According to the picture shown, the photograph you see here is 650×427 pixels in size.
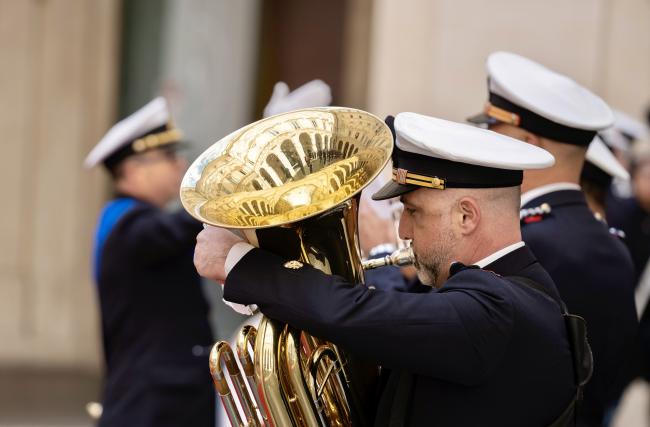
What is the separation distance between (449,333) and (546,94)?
133 centimetres

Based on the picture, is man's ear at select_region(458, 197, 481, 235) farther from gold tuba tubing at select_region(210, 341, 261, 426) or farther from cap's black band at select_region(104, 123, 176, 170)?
cap's black band at select_region(104, 123, 176, 170)

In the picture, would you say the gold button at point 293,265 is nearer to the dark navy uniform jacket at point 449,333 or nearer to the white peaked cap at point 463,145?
the dark navy uniform jacket at point 449,333

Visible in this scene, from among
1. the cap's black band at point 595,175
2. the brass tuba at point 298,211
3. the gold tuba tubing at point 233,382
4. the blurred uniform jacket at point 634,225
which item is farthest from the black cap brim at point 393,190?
the blurred uniform jacket at point 634,225

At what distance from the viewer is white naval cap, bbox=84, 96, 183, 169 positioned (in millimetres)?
4910

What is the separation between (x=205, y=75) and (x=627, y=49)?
9.98 feet

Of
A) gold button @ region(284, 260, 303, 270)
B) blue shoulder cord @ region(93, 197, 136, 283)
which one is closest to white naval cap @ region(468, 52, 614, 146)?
gold button @ region(284, 260, 303, 270)

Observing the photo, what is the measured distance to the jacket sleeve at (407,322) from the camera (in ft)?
7.35

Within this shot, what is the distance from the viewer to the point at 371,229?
11.7 feet

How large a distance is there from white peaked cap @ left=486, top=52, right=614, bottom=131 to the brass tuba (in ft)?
3.04

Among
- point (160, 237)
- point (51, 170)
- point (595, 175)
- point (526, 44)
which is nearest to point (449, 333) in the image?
point (595, 175)

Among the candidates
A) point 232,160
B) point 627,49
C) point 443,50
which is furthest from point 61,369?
Result: point 232,160

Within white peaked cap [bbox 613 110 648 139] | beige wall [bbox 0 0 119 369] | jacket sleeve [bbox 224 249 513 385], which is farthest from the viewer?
beige wall [bbox 0 0 119 369]

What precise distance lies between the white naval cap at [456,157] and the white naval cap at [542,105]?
2.62 feet

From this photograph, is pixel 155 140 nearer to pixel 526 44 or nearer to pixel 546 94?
pixel 546 94
